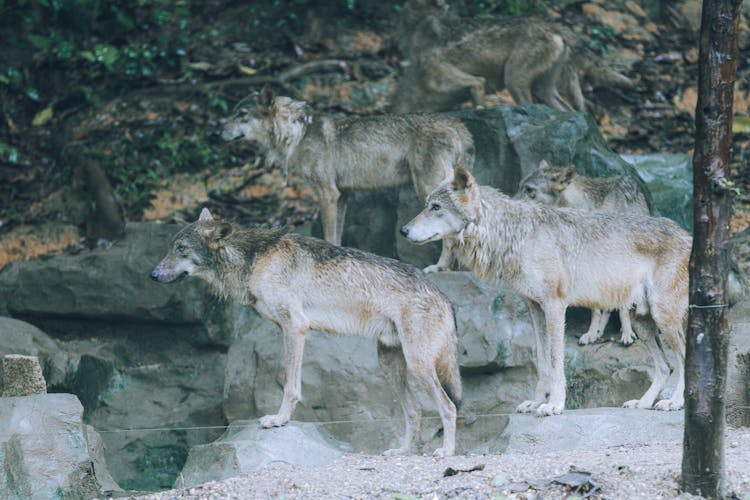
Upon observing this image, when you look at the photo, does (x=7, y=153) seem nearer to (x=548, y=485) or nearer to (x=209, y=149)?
(x=209, y=149)

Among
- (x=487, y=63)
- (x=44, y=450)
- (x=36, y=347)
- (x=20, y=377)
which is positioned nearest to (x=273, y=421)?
(x=44, y=450)

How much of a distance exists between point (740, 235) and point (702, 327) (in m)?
6.44

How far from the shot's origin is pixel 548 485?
24.2 ft

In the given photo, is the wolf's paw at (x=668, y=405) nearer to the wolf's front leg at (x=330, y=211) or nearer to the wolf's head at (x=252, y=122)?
the wolf's front leg at (x=330, y=211)

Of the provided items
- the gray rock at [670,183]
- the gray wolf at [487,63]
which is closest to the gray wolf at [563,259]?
the gray rock at [670,183]

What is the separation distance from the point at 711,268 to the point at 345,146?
6.66m

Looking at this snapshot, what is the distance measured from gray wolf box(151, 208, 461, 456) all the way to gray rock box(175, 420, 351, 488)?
221 mm

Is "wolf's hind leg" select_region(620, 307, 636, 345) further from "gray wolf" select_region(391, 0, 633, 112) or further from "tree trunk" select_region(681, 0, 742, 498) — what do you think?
"tree trunk" select_region(681, 0, 742, 498)

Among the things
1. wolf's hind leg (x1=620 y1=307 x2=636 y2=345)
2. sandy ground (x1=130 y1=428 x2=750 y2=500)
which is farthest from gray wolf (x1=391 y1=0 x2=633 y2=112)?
sandy ground (x1=130 y1=428 x2=750 y2=500)

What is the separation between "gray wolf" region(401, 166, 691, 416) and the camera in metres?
10.1

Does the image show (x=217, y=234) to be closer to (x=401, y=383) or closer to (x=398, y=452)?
(x=401, y=383)

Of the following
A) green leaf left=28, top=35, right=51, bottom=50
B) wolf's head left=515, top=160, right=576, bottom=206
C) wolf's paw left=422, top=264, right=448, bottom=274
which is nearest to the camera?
wolf's paw left=422, top=264, right=448, bottom=274

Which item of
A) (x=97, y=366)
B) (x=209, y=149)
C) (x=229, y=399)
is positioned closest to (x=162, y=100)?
(x=209, y=149)

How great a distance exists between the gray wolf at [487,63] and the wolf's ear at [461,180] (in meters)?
4.26
